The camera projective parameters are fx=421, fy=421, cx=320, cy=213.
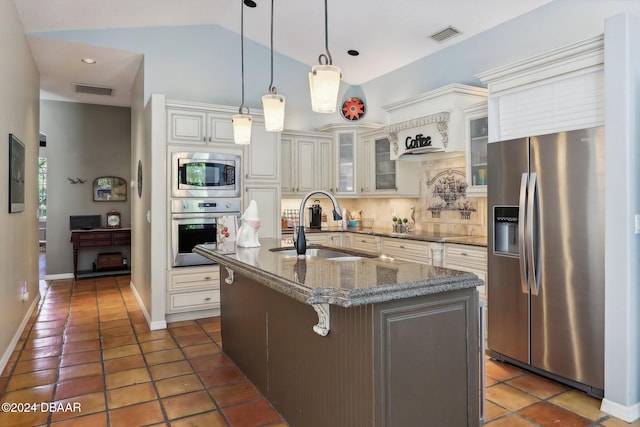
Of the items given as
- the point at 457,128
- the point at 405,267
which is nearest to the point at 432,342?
the point at 405,267

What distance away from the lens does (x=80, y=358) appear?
135 inches

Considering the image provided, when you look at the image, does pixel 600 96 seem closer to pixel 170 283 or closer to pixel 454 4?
pixel 454 4

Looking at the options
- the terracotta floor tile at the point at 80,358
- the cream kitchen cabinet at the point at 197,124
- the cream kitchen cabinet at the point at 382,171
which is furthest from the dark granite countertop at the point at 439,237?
A: the terracotta floor tile at the point at 80,358

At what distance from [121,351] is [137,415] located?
1.26 metres

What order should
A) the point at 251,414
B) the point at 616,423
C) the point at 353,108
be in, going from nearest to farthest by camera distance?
the point at 616,423 → the point at 251,414 → the point at 353,108

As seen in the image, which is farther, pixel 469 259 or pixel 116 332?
pixel 116 332

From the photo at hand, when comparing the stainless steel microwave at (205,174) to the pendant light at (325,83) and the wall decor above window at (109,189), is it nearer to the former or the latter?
the pendant light at (325,83)

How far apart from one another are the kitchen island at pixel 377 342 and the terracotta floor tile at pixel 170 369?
1178 millimetres

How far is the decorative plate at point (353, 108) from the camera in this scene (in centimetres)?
628

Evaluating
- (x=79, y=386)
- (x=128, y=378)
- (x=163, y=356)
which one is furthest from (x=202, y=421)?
(x=163, y=356)

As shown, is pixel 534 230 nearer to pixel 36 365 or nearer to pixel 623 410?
pixel 623 410

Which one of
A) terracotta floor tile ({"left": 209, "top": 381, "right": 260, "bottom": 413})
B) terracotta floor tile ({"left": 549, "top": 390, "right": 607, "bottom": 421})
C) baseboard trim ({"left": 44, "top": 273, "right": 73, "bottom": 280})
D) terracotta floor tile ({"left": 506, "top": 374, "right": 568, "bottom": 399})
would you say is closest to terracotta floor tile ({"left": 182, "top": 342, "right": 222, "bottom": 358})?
terracotta floor tile ({"left": 209, "top": 381, "right": 260, "bottom": 413})

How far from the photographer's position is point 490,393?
274 centimetres

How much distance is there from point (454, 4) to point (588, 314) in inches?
118
